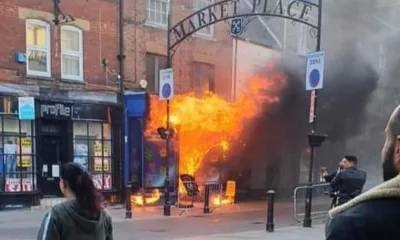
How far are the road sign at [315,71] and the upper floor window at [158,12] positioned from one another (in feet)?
23.9

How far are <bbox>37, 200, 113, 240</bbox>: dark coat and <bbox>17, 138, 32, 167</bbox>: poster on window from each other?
1235cm

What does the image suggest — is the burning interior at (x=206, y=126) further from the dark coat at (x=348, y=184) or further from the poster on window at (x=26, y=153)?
the dark coat at (x=348, y=184)

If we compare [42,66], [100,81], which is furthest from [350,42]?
[42,66]

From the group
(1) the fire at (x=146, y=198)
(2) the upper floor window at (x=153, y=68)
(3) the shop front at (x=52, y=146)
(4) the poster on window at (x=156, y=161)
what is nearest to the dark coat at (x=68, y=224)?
(3) the shop front at (x=52, y=146)

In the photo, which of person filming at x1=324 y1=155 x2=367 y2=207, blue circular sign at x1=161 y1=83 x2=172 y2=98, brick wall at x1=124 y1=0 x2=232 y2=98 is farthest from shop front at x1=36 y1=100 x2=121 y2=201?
person filming at x1=324 y1=155 x2=367 y2=207

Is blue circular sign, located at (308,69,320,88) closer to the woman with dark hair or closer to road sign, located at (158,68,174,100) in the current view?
road sign, located at (158,68,174,100)

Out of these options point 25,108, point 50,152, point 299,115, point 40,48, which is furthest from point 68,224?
point 299,115

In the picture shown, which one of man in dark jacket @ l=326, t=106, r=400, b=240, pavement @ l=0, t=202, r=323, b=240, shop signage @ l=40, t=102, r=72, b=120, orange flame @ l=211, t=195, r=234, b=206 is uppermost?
man in dark jacket @ l=326, t=106, r=400, b=240

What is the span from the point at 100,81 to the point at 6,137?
3618mm

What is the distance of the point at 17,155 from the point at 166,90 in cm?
442

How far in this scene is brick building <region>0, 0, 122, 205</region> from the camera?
14688 millimetres

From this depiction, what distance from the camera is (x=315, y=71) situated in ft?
42.5

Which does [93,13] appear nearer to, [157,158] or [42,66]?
[42,66]

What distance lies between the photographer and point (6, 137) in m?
14.6
